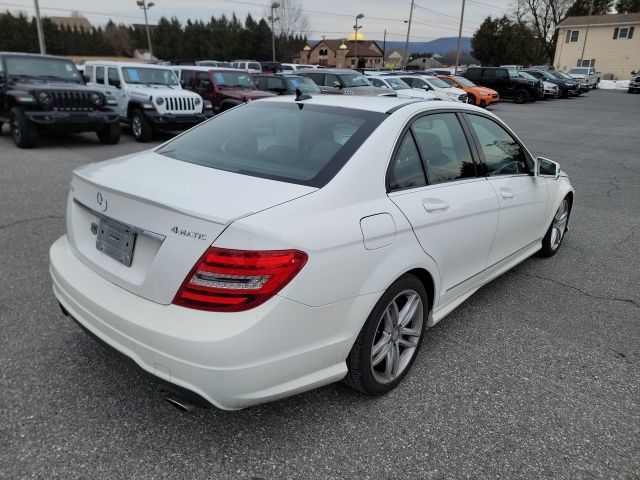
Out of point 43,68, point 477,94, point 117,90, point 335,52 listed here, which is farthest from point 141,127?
point 335,52

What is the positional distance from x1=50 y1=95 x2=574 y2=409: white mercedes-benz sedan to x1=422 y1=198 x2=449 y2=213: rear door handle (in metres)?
0.01

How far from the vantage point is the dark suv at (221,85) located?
45.0 ft

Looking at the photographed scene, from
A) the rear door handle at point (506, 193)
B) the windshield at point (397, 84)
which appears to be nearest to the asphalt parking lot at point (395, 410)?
the rear door handle at point (506, 193)

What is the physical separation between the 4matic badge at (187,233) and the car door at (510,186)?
2.30m

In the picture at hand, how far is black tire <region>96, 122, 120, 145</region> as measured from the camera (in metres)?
11.2

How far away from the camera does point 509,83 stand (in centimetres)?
2936

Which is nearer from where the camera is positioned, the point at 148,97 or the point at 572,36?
the point at 148,97

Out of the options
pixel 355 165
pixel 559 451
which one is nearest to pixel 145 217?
pixel 355 165

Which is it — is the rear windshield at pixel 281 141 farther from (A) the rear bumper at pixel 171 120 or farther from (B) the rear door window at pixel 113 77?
(B) the rear door window at pixel 113 77

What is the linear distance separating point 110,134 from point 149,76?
247cm

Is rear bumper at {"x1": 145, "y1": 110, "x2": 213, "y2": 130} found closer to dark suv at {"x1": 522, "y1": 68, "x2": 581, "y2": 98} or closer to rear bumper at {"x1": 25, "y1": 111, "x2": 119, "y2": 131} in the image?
rear bumper at {"x1": 25, "y1": 111, "x2": 119, "y2": 131}

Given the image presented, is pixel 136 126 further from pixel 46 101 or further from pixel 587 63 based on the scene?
pixel 587 63

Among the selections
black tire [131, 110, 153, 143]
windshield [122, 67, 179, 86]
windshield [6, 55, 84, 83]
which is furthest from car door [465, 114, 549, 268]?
windshield [122, 67, 179, 86]

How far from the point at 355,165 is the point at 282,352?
1.00 m
